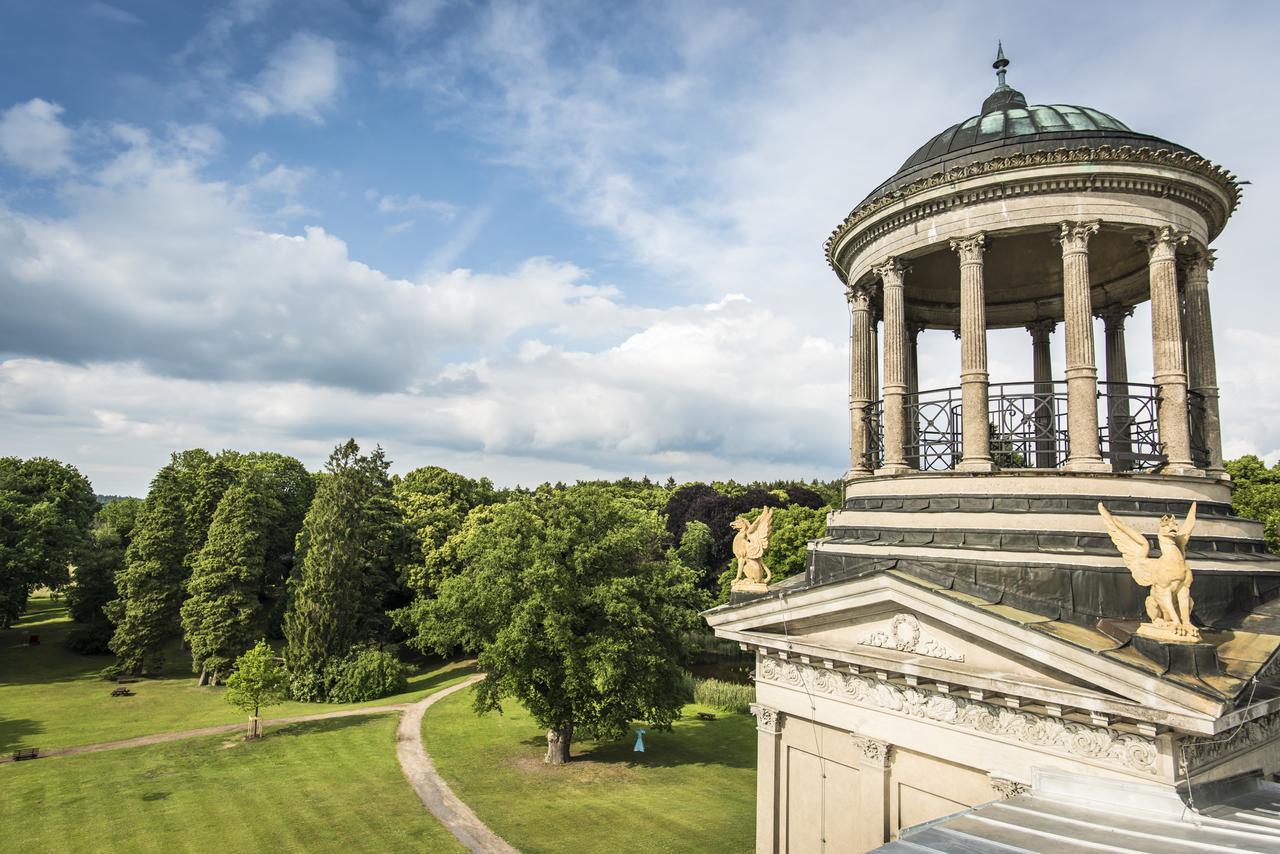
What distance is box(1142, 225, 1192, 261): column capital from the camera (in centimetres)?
1270

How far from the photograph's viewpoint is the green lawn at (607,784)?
2452cm

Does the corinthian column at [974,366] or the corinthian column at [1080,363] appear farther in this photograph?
the corinthian column at [974,366]

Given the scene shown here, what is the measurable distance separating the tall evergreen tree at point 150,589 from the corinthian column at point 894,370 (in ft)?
169

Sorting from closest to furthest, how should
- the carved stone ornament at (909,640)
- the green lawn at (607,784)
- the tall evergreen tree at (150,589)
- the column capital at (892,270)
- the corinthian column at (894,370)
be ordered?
the carved stone ornament at (909,640) → the corinthian column at (894,370) → the column capital at (892,270) → the green lawn at (607,784) → the tall evergreen tree at (150,589)

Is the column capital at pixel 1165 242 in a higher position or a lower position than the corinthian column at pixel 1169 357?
higher

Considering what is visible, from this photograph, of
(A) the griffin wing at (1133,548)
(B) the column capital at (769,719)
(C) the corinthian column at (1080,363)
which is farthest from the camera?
(B) the column capital at (769,719)

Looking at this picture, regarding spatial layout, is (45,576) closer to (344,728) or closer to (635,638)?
(344,728)

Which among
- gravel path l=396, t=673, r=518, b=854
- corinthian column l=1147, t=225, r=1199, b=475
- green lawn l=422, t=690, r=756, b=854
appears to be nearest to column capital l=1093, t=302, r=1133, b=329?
corinthian column l=1147, t=225, r=1199, b=475

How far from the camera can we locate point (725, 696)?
139ft

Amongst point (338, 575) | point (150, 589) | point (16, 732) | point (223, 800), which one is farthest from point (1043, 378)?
point (150, 589)

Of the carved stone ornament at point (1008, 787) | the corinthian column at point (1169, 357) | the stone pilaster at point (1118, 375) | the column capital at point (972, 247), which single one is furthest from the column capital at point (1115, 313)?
the carved stone ornament at point (1008, 787)

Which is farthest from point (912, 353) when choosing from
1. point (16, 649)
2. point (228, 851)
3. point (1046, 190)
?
point (16, 649)

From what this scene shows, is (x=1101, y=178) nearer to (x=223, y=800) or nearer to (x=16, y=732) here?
(x=223, y=800)

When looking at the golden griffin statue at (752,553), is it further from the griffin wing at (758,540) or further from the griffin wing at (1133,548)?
the griffin wing at (1133,548)
